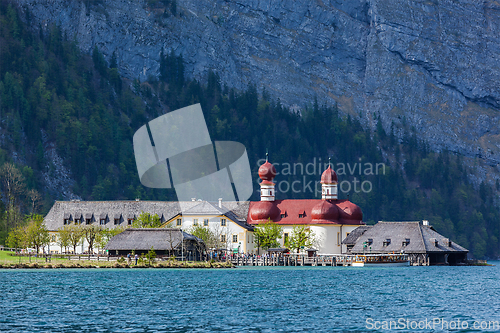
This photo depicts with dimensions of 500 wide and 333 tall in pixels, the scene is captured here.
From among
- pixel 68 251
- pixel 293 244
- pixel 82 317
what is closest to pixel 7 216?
pixel 68 251

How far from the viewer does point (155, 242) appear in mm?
108875

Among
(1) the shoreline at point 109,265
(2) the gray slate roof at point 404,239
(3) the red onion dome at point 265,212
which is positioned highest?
(3) the red onion dome at point 265,212

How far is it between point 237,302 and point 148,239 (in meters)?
52.5

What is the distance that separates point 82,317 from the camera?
1930 inches

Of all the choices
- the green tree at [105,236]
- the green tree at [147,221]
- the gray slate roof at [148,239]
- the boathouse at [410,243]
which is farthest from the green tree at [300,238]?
the green tree at [105,236]

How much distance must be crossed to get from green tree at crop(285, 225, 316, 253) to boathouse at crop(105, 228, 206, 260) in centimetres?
2242

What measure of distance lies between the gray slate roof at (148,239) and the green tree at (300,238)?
2326 cm

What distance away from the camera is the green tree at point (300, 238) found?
129 m

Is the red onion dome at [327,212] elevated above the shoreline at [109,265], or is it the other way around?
the red onion dome at [327,212]

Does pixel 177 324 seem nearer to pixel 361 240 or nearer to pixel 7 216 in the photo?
pixel 361 240

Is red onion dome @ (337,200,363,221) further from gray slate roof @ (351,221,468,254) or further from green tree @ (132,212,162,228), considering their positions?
green tree @ (132,212,162,228)

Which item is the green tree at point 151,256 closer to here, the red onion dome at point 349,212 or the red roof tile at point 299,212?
the red roof tile at point 299,212

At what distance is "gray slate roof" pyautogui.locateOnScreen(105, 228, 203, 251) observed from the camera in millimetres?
108375

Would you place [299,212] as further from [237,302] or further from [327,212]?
[237,302]
